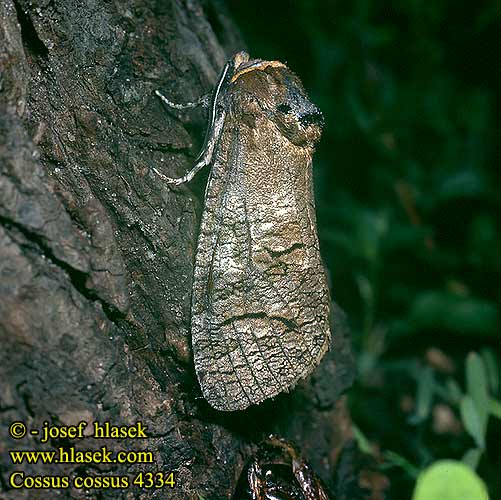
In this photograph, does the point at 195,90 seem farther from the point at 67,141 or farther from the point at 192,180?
the point at 67,141

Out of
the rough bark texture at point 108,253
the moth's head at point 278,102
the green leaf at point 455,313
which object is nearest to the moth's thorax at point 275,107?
the moth's head at point 278,102

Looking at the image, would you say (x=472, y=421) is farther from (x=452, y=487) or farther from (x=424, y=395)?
(x=452, y=487)

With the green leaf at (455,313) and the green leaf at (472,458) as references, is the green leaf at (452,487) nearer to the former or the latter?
the green leaf at (472,458)

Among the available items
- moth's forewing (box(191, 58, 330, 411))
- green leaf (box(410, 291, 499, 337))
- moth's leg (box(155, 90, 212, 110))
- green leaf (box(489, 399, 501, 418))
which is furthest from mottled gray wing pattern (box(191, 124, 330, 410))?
green leaf (box(410, 291, 499, 337))

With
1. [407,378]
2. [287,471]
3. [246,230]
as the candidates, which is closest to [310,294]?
[246,230]

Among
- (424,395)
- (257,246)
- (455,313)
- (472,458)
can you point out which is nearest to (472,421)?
(472,458)

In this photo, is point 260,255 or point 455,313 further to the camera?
point 455,313

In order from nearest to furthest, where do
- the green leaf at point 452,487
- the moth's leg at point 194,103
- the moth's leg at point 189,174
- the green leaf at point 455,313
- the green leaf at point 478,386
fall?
the green leaf at point 452,487 < the moth's leg at point 189,174 < the moth's leg at point 194,103 < the green leaf at point 478,386 < the green leaf at point 455,313

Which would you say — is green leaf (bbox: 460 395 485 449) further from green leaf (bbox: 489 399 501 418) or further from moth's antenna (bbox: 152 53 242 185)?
moth's antenna (bbox: 152 53 242 185)
